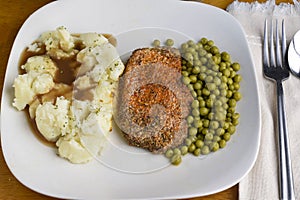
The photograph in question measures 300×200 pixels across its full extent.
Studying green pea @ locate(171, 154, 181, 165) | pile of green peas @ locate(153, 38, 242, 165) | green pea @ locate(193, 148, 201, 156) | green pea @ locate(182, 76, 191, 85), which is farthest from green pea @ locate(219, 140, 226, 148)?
green pea @ locate(182, 76, 191, 85)

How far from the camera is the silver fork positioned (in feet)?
7.09

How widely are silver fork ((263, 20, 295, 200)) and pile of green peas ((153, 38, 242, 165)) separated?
8.6 inches

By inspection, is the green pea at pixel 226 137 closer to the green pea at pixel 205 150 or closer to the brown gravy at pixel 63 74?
the green pea at pixel 205 150

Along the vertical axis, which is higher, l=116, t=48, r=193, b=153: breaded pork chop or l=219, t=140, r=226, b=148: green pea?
l=116, t=48, r=193, b=153: breaded pork chop

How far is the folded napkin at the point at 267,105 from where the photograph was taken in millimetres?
2191

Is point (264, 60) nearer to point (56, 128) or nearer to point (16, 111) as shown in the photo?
point (56, 128)

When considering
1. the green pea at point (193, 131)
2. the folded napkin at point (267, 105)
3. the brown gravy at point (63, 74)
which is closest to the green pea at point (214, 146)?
the green pea at point (193, 131)

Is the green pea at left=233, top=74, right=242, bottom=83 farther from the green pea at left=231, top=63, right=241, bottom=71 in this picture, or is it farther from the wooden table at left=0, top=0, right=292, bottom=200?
the wooden table at left=0, top=0, right=292, bottom=200

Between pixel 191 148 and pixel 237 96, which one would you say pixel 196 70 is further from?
pixel 191 148

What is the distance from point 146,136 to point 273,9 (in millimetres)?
1210

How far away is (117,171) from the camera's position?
220cm

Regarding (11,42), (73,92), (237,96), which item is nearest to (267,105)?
(237,96)

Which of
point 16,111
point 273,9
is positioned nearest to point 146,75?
point 16,111

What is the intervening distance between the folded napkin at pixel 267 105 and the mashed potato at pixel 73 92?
792mm
